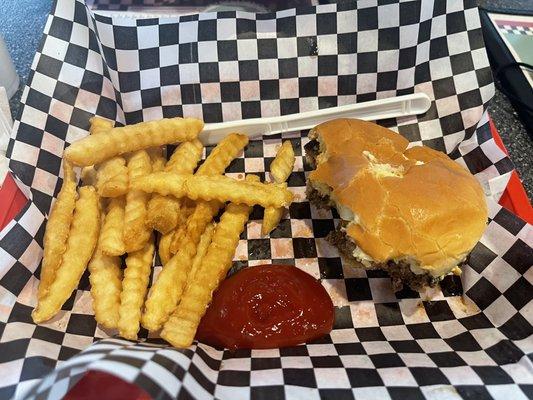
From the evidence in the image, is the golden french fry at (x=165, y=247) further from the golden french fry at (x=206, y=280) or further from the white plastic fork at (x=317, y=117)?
the white plastic fork at (x=317, y=117)

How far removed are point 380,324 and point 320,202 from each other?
0.58m

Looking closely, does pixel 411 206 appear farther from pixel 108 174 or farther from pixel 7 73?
pixel 7 73

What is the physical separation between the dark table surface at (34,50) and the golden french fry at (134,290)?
118 centimetres

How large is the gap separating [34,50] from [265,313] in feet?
7.00

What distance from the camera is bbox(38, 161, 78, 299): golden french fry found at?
1.61m

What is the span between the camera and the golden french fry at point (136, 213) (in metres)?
1.63

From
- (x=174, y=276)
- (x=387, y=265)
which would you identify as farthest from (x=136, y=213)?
(x=387, y=265)

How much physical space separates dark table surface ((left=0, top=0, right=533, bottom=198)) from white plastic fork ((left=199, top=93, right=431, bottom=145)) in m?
0.55

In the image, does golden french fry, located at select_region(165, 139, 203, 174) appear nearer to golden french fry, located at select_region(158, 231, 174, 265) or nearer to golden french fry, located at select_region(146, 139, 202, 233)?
golden french fry, located at select_region(146, 139, 202, 233)

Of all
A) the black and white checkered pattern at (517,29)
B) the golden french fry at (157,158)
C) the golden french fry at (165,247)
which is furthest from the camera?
the black and white checkered pattern at (517,29)

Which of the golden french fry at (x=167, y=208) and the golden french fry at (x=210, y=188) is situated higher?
the golden french fry at (x=210, y=188)

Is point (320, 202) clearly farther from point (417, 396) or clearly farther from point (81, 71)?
point (81, 71)

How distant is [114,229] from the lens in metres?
1.67

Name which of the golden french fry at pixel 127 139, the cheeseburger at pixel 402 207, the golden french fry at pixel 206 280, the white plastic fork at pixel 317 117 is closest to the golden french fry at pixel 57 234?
the golden french fry at pixel 127 139
